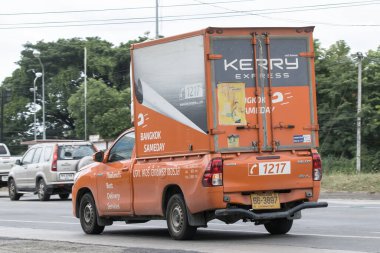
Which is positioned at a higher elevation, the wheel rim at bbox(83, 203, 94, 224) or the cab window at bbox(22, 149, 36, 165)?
the cab window at bbox(22, 149, 36, 165)

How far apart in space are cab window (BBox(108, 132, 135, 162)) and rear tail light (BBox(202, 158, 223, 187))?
2565mm

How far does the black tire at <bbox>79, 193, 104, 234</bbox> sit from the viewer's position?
1577 centimetres

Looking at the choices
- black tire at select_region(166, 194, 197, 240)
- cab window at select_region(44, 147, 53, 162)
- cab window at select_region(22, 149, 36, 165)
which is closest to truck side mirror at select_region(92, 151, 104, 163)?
black tire at select_region(166, 194, 197, 240)

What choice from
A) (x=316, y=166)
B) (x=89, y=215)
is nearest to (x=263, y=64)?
(x=316, y=166)

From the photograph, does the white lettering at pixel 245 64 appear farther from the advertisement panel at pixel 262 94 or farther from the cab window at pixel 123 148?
the cab window at pixel 123 148

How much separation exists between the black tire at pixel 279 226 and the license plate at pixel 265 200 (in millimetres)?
1091

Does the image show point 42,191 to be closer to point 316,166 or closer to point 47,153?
point 47,153

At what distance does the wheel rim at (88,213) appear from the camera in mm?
15852

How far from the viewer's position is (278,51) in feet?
43.8

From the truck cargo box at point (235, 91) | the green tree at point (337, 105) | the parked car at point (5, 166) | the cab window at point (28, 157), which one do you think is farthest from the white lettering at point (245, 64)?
the green tree at point (337, 105)

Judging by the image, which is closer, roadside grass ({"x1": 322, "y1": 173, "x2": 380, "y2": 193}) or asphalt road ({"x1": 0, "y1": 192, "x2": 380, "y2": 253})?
asphalt road ({"x1": 0, "y1": 192, "x2": 380, "y2": 253})

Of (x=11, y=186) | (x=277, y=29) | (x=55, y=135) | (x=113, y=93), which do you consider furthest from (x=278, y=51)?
(x=55, y=135)

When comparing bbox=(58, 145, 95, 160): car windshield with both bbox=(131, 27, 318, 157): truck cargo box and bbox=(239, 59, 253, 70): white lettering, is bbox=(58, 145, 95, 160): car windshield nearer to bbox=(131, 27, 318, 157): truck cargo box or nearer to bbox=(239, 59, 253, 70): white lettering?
bbox=(131, 27, 318, 157): truck cargo box

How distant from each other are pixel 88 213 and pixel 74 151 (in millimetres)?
12681
